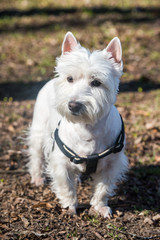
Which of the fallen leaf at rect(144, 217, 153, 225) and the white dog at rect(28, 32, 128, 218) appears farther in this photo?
the fallen leaf at rect(144, 217, 153, 225)

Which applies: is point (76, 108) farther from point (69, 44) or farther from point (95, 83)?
point (69, 44)

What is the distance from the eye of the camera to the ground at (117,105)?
405 cm

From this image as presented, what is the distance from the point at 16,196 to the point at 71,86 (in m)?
1.90

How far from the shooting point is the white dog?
11.7 feet

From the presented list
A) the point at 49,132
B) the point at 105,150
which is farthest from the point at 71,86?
the point at 49,132

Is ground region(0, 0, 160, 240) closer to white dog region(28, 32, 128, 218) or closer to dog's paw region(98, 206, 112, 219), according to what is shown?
dog's paw region(98, 206, 112, 219)

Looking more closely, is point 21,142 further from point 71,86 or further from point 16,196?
point 71,86

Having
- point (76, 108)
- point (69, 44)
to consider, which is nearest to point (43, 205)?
point (76, 108)

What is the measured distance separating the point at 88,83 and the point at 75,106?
0.37m

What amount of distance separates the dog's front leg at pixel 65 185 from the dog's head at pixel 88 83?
0.85 metres

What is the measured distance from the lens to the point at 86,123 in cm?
368

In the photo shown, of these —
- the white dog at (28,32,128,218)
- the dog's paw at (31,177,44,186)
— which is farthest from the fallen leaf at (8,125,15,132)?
the white dog at (28,32,128,218)

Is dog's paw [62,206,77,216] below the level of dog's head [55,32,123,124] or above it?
below

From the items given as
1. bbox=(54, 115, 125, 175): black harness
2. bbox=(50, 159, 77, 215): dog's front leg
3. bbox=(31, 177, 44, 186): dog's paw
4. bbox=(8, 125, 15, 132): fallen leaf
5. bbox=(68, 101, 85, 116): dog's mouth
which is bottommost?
bbox=(31, 177, 44, 186): dog's paw
